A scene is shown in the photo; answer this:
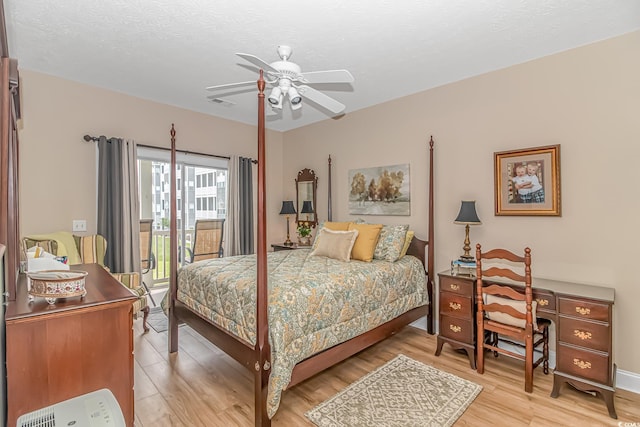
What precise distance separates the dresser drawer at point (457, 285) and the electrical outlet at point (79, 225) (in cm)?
380

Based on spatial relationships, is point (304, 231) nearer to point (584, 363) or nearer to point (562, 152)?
point (562, 152)

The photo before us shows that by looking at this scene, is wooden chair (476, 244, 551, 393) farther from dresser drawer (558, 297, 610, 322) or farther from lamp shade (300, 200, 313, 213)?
lamp shade (300, 200, 313, 213)

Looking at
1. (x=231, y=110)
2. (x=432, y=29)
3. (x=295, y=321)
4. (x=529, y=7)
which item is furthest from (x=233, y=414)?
(x=231, y=110)

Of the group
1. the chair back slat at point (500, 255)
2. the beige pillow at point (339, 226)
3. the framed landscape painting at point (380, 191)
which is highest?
the framed landscape painting at point (380, 191)

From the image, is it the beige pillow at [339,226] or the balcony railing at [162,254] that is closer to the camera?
the beige pillow at [339,226]

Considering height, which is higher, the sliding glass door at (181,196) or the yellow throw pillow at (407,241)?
the sliding glass door at (181,196)

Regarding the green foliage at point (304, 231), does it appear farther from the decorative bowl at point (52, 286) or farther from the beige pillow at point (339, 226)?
the decorative bowl at point (52, 286)

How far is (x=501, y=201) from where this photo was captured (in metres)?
3.07

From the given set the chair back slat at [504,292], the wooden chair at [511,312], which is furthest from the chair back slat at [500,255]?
the chair back slat at [504,292]

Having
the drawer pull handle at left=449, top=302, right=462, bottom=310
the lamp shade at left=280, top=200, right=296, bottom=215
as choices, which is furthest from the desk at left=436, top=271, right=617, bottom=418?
the lamp shade at left=280, top=200, right=296, bottom=215

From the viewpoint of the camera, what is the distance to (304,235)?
4688 mm

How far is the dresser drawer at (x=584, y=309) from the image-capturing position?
6.98ft

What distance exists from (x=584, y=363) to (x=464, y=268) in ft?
3.64

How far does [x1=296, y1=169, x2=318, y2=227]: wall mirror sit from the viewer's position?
4871mm
